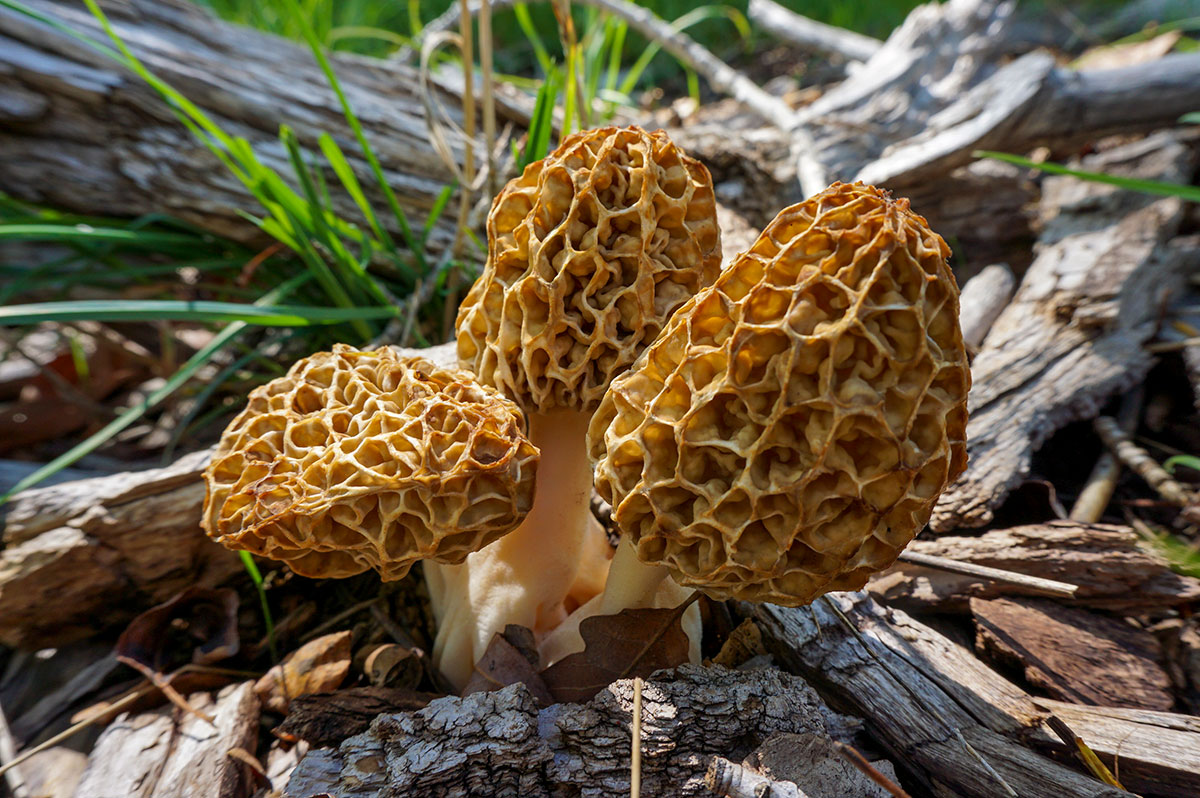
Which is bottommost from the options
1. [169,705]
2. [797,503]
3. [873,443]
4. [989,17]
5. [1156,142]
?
[169,705]

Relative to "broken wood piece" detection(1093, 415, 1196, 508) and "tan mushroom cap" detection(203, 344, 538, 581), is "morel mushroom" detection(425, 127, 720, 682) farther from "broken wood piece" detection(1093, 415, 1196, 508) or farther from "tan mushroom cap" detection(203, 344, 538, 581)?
"broken wood piece" detection(1093, 415, 1196, 508)

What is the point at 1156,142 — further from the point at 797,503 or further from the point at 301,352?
the point at 301,352

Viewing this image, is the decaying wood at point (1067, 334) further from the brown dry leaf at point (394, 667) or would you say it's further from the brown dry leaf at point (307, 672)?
the brown dry leaf at point (307, 672)

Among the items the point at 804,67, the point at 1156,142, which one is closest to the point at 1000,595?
the point at 1156,142

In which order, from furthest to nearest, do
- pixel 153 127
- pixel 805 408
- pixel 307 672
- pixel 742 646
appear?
pixel 153 127 → pixel 307 672 → pixel 742 646 → pixel 805 408

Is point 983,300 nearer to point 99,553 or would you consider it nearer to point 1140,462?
point 1140,462

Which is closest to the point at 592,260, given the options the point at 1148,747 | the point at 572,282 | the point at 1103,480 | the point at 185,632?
the point at 572,282

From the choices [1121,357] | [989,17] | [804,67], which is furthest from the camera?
[804,67]

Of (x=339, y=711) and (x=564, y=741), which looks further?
(x=339, y=711)
